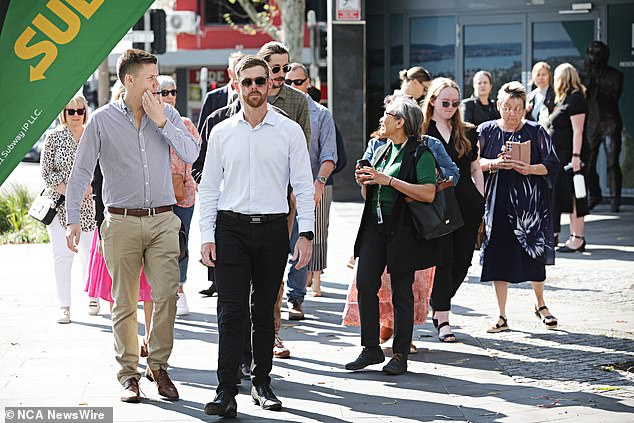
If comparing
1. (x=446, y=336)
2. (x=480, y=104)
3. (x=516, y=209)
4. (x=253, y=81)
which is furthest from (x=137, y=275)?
(x=480, y=104)

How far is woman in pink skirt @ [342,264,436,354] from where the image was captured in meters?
8.45

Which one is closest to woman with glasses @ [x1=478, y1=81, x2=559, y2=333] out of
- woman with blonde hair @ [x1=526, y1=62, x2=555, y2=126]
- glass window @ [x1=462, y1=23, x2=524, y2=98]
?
woman with blonde hair @ [x1=526, y1=62, x2=555, y2=126]

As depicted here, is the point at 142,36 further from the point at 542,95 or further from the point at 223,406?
the point at 223,406

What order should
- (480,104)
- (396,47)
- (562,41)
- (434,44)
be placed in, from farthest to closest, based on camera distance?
1. (396,47)
2. (434,44)
3. (562,41)
4. (480,104)

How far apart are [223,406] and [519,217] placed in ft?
12.1

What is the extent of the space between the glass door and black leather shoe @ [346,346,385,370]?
41.7 feet

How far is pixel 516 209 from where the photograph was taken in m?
9.30

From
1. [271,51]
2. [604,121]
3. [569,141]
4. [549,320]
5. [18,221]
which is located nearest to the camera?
[271,51]

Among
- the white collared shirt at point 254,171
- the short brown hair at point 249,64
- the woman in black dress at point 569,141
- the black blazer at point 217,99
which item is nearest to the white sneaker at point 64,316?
the black blazer at point 217,99

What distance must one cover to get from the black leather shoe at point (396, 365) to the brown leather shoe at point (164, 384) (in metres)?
1.50

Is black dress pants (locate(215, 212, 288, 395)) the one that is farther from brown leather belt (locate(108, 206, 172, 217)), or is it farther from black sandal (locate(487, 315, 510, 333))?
black sandal (locate(487, 315, 510, 333))

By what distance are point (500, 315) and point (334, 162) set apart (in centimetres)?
183

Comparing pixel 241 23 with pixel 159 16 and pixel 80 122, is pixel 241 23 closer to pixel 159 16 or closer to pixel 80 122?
pixel 159 16

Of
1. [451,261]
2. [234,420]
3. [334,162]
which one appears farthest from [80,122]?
[234,420]
